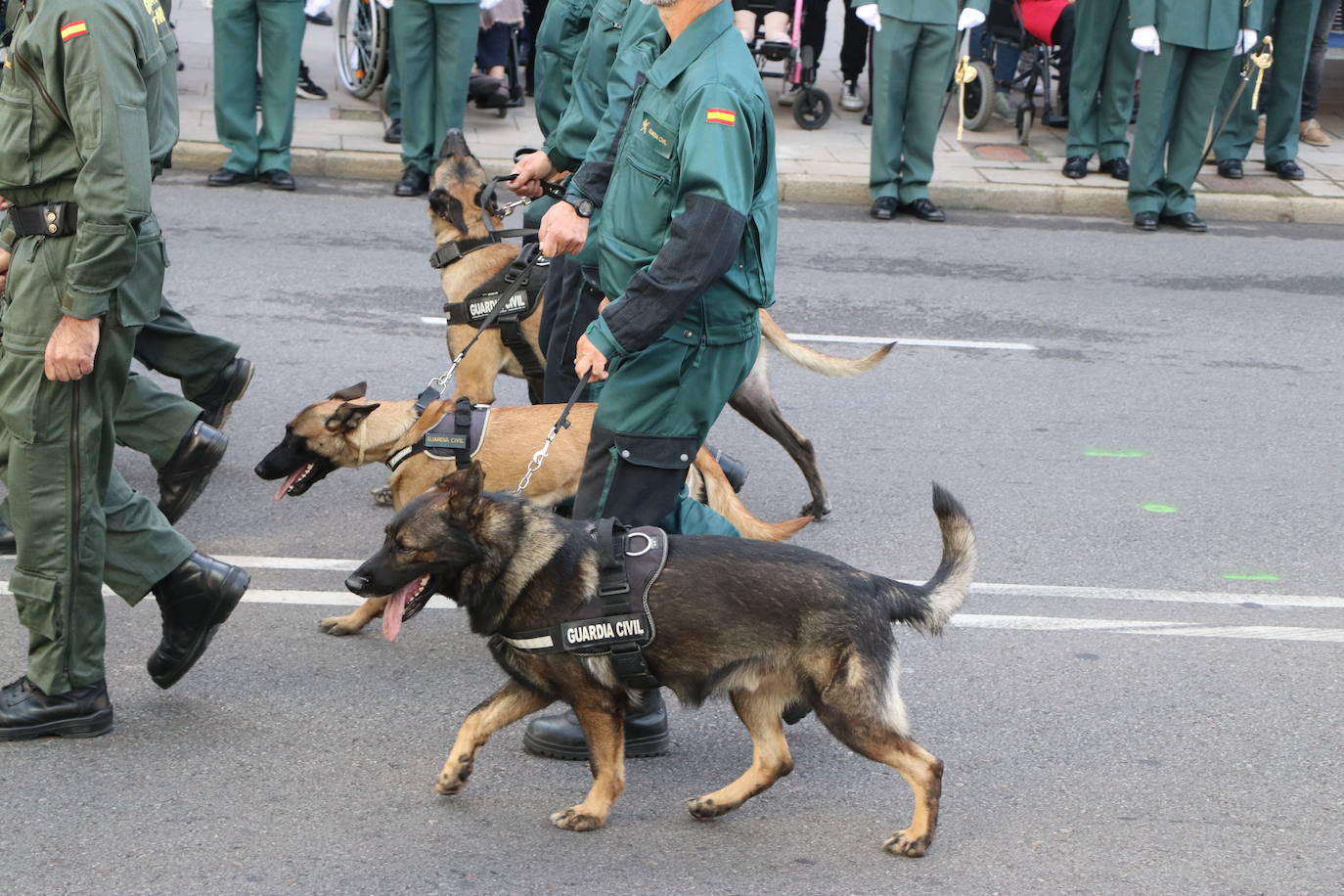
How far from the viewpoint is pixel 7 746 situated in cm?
420

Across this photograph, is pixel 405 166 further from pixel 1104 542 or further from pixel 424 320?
pixel 1104 542

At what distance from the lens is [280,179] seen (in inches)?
428

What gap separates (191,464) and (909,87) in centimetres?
689

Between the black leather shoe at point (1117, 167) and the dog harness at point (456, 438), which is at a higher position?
the dog harness at point (456, 438)

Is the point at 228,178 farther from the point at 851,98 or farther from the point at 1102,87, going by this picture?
the point at 1102,87

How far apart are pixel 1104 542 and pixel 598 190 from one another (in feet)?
8.30

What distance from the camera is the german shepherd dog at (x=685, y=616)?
3822mm

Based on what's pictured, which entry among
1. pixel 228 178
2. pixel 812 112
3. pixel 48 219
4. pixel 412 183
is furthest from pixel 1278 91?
pixel 48 219

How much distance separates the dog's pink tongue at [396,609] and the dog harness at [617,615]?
0.26 meters

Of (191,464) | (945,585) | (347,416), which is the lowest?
(191,464)

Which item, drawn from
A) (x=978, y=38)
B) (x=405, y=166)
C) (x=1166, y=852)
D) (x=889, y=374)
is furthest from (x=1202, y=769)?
(x=978, y=38)

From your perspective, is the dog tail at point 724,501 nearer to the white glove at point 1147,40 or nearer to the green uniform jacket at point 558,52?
the green uniform jacket at point 558,52

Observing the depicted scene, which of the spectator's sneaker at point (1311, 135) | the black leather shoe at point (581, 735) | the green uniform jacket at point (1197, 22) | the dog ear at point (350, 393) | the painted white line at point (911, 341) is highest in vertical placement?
the green uniform jacket at point (1197, 22)

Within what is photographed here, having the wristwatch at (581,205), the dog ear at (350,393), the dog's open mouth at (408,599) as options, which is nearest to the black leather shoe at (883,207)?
the dog ear at (350,393)
